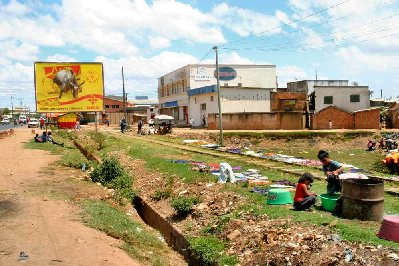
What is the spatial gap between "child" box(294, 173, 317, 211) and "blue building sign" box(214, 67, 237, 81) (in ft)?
150

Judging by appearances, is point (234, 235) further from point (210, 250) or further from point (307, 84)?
point (307, 84)

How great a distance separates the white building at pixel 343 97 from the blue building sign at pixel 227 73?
1356cm

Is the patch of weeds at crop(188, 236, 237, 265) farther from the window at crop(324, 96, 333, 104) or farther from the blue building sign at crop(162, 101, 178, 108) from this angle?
the blue building sign at crop(162, 101, 178, 108)

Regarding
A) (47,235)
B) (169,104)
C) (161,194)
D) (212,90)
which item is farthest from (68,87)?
(169,104)

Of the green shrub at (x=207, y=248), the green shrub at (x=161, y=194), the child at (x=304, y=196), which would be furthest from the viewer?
the green shrub at (x=161, y=194)

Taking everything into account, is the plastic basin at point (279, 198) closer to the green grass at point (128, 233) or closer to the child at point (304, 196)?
the child at point (304, 196)

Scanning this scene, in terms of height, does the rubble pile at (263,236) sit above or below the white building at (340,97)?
below

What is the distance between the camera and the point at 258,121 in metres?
39.4

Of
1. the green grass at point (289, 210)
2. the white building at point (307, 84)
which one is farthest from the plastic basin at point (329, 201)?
the white building at point (307, 84)

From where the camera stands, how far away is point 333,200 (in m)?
8.43

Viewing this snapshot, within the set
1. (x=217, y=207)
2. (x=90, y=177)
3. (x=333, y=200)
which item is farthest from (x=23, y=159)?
(x=333, y=200)

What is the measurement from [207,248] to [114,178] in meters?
8.33

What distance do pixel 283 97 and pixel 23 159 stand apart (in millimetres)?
32019

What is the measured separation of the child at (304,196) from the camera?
8594 mm
